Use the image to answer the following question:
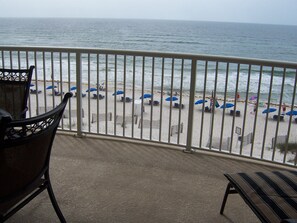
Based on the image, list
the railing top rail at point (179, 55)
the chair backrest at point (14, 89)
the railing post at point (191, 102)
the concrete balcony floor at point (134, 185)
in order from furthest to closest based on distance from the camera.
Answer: the railing post at point (191, 102) → the railing top rail at point (179, 55) → the chair backrest at point (14, 89) → the concrete balcony floor at point (134, 185)

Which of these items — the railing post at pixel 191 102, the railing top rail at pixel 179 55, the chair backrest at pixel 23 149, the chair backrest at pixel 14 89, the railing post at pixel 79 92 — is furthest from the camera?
the railing post at pixel 79 92

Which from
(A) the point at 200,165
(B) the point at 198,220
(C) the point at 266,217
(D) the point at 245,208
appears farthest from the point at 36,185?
(A) the point at 200,165

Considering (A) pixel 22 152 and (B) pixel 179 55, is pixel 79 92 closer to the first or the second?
(B) pixel 179 55

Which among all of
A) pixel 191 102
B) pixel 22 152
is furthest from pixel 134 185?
pixel 22 152

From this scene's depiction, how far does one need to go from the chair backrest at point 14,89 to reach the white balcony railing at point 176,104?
672 millimetres

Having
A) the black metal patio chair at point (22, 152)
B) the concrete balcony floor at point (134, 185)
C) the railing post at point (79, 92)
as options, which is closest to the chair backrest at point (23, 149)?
the black metal patio chair at point (22, 152)

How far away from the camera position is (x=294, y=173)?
2.05 m

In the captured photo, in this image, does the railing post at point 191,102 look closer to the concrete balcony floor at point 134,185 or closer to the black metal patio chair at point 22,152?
the concrete balcony floor at point 134,185

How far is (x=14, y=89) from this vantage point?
9.08ft

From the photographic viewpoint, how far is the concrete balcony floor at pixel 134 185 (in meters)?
2.27

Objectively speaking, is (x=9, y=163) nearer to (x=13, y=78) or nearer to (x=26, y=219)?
(x=26, y=219)

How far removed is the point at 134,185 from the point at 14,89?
1.31 m

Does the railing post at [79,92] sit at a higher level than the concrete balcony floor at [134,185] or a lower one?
higher

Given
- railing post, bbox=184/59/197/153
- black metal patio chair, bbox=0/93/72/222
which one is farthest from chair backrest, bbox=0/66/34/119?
railing post, bbox=184/59/197/153
